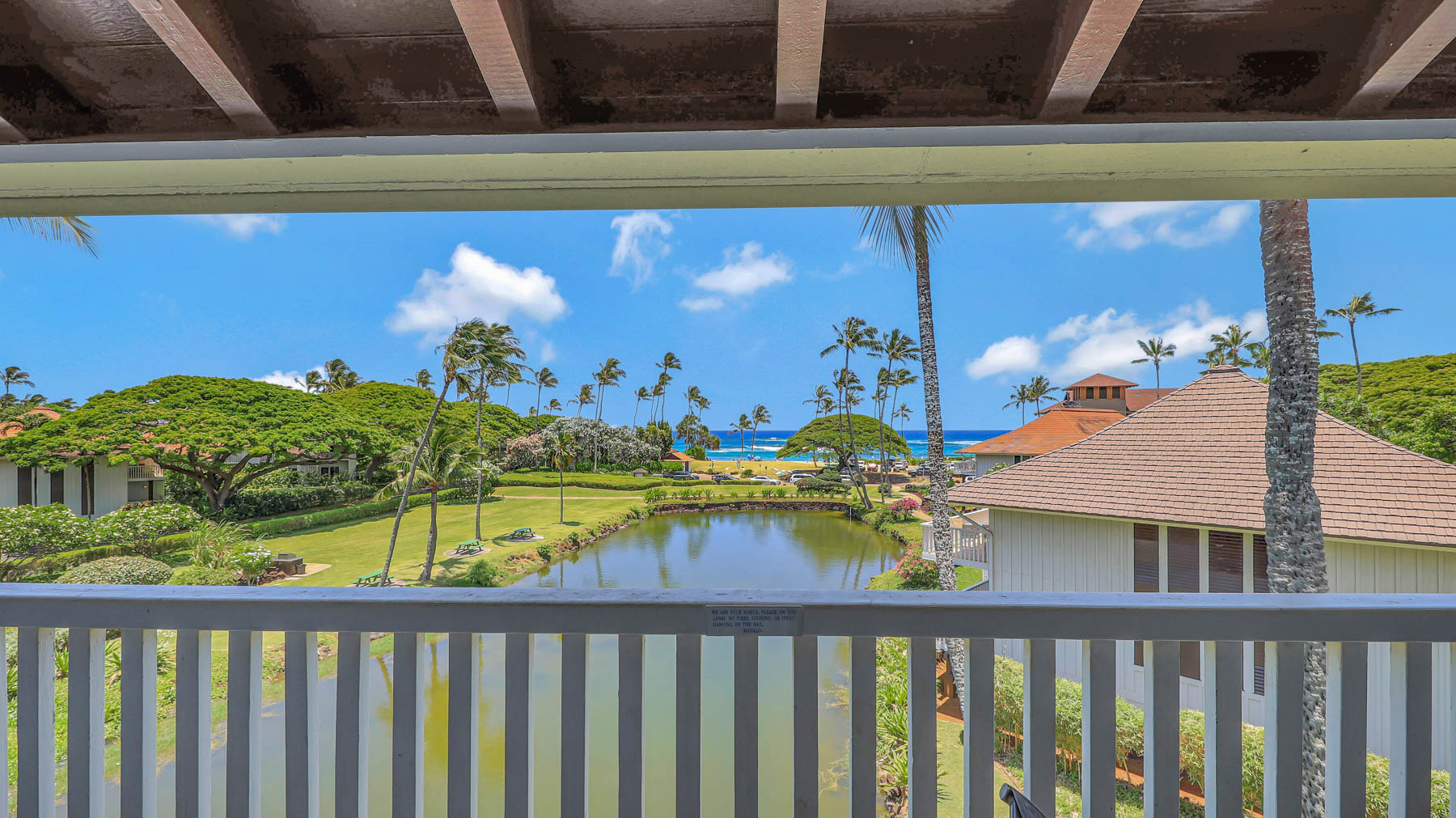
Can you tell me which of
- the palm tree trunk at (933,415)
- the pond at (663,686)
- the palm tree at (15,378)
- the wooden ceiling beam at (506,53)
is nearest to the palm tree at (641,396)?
the pond at (663,686)

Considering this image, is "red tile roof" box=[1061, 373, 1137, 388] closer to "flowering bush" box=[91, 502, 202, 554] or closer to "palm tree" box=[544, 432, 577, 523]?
"palm tree" box=[544, 432, 577, 523]

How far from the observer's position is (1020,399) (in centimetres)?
3459

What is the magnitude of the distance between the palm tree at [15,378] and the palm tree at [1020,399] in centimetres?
5697

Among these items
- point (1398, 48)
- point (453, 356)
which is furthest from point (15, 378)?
point (1398, 48)

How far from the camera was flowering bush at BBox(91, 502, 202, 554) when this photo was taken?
10469 millimetres

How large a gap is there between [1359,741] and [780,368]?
32.3 meters

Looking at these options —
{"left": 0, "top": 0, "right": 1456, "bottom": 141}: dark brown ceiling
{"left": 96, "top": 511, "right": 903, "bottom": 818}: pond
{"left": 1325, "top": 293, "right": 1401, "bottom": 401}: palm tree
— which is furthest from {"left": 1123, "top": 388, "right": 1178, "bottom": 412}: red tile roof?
{"left": 0, "top": 0, "right": 1456, "bottom": 141}: dark brown ceiling

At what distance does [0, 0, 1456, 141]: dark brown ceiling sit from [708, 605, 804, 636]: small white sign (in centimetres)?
86

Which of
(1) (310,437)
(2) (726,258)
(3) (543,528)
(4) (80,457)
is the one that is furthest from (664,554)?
(2) (726,258)

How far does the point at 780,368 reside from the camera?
33.0 meters

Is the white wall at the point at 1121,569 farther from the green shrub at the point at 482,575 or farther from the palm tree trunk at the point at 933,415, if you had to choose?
the green shrub at the point at 482,575

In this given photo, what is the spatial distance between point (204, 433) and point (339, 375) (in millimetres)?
Result: 22154

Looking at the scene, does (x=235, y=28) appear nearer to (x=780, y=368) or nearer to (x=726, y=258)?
(x=780, y=368)

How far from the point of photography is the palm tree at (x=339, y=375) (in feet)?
119
